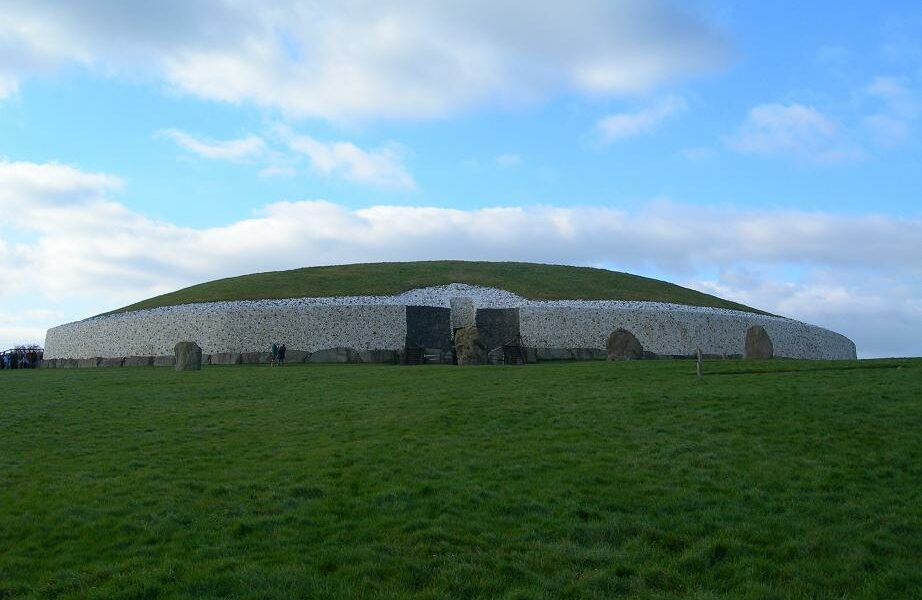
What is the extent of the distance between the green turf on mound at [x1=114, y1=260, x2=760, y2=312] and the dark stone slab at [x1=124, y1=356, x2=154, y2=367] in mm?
4893

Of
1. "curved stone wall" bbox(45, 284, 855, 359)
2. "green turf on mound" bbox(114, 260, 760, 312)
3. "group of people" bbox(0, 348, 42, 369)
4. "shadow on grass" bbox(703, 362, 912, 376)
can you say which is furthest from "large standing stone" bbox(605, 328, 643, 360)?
"group of people" bbox(0, 348, 42, 369)

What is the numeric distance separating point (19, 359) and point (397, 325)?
64.3 ft

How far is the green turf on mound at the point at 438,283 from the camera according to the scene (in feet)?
139

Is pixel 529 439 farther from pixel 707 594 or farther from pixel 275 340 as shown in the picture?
pixel 275 340

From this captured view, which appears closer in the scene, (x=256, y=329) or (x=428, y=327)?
(x=256, y=329)

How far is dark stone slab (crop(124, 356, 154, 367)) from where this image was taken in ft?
122

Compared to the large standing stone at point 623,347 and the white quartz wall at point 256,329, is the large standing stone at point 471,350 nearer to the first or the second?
the large standing stone at point 623,347

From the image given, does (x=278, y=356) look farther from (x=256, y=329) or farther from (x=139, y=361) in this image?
(x=139, y=361)

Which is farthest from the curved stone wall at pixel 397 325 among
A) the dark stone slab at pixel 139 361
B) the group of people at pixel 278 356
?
the group of people at pixel 278 356

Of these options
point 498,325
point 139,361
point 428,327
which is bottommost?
point 139,361

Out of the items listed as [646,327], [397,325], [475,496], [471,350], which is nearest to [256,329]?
[397,325]

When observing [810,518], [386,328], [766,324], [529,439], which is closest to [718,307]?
[766,324]

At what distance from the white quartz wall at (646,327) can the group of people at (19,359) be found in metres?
24.7

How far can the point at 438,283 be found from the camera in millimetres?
43656
